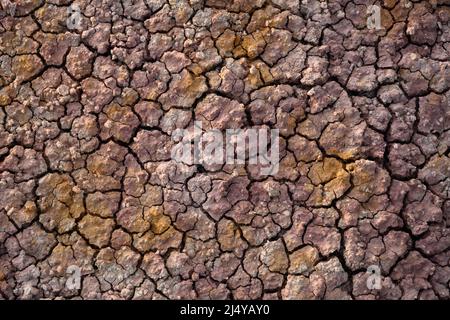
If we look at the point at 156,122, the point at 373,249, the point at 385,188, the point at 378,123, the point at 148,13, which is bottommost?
the point at 373,249

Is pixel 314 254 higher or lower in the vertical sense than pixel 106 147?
lower

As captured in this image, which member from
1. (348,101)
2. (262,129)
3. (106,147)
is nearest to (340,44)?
(348,101)

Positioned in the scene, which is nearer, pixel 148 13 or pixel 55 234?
pixel 55 234

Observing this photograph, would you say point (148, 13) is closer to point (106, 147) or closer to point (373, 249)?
point (106, 147)

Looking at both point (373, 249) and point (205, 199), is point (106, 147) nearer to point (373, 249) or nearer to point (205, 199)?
point (205, 199)
